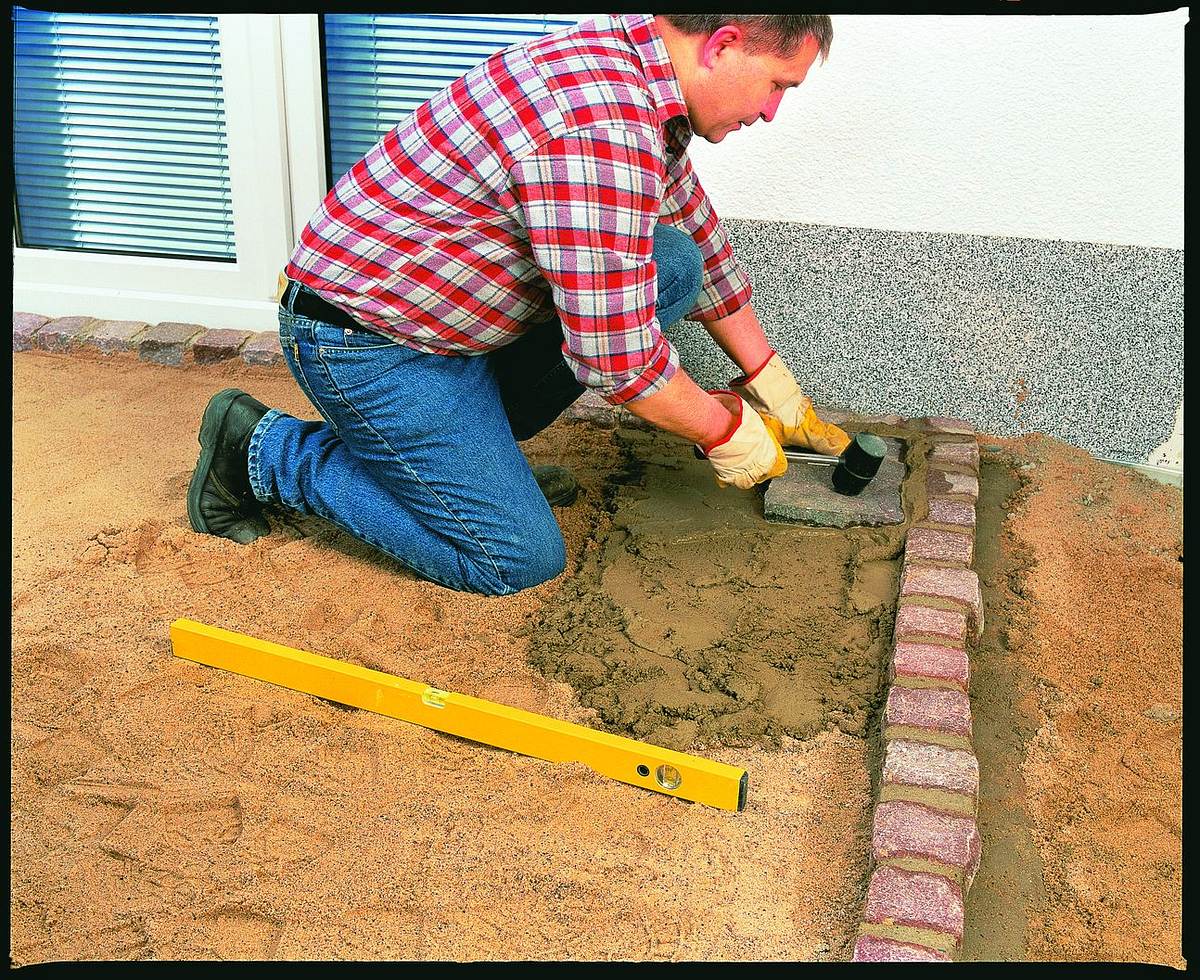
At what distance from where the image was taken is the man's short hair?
2.36 m

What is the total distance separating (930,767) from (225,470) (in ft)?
6.40

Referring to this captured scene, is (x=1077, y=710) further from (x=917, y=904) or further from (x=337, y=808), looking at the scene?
(x=337, y=808)

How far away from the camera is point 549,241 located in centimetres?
241

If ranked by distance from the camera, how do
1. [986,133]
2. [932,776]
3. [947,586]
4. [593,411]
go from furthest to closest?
[593,411], [986,133], [947,586], [932,776]

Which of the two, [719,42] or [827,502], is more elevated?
[719,42]

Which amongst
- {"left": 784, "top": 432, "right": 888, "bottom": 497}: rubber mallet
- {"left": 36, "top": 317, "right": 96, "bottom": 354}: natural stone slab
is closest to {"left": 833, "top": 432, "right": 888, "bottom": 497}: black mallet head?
{"left": 784, "top": 432, "right": 888, "bottom": 497}: rubber mallet

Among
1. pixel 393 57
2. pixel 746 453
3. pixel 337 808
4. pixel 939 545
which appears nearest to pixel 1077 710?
pixel 939 545

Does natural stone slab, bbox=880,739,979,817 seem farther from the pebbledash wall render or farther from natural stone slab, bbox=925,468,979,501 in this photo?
the pebbledash wall render

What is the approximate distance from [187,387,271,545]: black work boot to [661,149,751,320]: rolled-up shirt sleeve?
4.01 feet

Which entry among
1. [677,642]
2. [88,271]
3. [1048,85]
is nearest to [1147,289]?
[1048,85]

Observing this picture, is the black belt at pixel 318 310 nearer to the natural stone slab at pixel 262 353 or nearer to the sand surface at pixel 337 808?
the sand surface at pixel 337 808

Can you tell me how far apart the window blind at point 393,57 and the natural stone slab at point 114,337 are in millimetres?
990

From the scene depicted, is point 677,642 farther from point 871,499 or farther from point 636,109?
point 636,109

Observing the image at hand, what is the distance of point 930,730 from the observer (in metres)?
2.35
